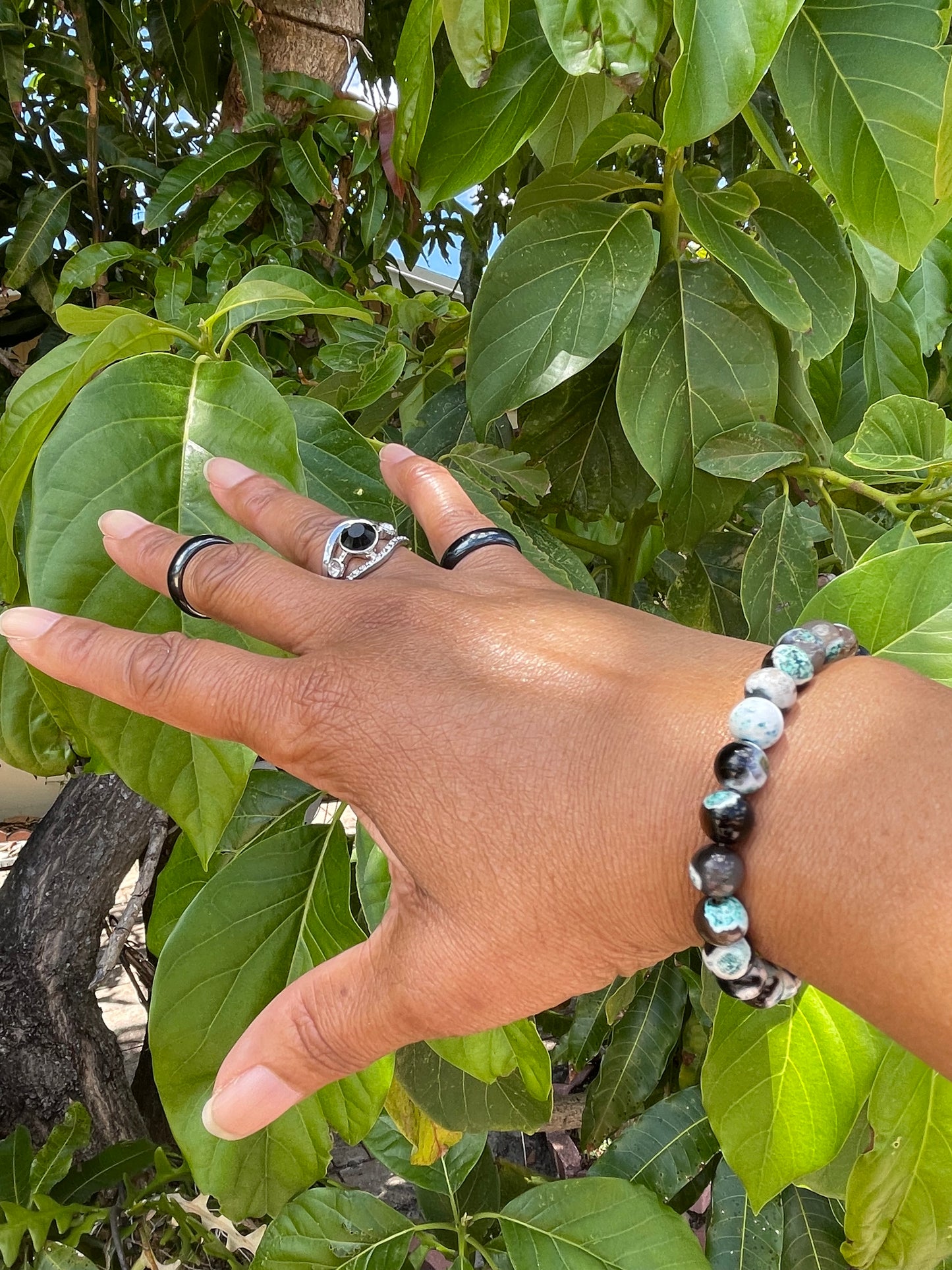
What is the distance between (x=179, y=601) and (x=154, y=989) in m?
0.27

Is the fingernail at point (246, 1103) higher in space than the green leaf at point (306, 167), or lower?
lower

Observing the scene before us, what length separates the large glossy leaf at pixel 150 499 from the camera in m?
0.50

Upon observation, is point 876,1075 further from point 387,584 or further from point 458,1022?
point 387,584

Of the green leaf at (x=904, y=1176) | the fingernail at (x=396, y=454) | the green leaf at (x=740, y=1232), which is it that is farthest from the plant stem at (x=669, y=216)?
the green leaf at (x=740, y=1232)

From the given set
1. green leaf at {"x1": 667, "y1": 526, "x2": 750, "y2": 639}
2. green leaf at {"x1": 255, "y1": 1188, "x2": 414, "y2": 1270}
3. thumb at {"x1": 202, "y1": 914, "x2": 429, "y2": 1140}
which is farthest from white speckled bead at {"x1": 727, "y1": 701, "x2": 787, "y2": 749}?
green leaf at {"x1": 255, "y1": 1188, "x2": 414, "y2": 1270}

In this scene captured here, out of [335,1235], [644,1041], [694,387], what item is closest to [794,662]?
[694,387]

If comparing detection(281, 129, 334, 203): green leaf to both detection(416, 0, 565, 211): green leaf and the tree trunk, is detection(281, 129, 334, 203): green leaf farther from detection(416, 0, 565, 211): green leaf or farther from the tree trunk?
the tree trunk

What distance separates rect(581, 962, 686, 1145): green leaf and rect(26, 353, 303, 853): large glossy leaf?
805 mm

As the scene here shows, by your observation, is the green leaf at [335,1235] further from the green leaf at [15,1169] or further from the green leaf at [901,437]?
the green leaf at [901,437]

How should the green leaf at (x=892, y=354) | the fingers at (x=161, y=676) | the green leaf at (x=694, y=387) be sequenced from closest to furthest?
the fingers at (x=161, y=676) → the green leaf at (x=694, y=387) → the green leaf at (x=892, y=354)

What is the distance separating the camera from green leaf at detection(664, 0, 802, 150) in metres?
0.49

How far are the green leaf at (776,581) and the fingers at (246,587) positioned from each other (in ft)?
1.17

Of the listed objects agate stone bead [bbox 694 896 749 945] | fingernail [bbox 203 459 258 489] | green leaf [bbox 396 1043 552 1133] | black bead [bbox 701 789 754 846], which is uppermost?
fingernail [bbox 203 459 258 489]

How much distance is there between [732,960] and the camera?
1.27 feet
